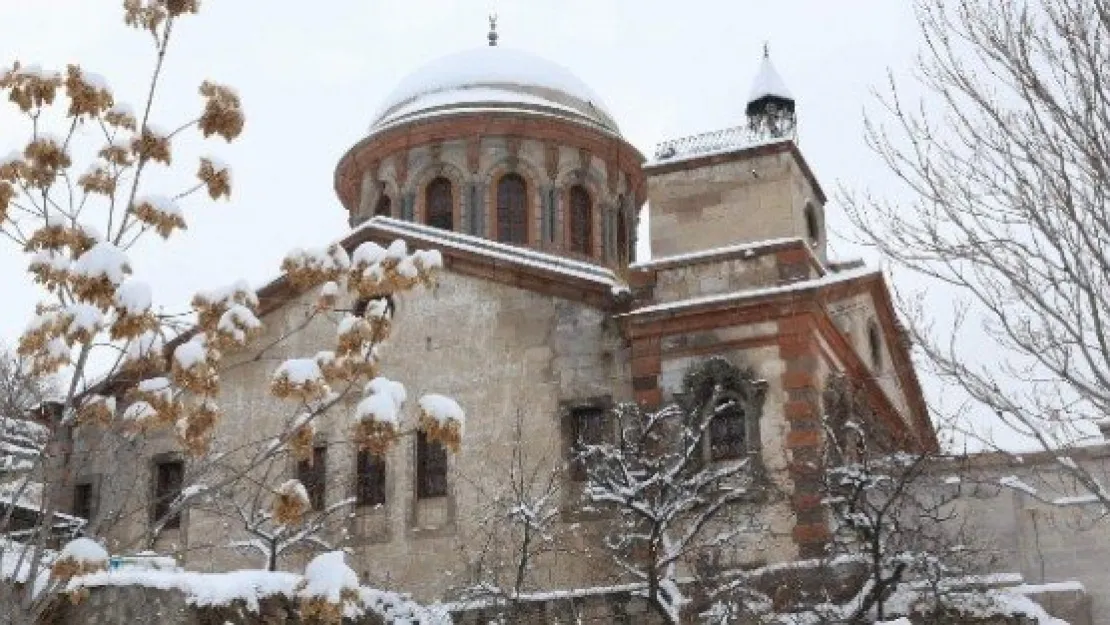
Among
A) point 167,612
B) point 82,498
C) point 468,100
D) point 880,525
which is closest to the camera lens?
point 167,612

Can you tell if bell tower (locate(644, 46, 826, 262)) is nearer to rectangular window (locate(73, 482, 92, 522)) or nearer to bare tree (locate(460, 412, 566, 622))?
bare tree (locate(460, 412, 566, 622))

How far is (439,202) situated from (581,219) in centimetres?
272

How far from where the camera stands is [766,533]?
19266mm

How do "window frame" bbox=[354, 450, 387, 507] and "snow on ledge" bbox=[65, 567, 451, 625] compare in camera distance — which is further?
"window frame" bbox=[354, 450, 387, 507]

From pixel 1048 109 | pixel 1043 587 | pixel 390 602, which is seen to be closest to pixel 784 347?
pixel 1043 587

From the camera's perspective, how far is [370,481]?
22297 mm

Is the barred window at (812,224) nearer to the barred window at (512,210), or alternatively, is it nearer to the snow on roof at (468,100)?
the barred window at (512,210)

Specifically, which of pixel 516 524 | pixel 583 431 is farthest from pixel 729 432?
pixel 516 524

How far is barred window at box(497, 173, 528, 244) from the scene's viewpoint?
28156 millimetres

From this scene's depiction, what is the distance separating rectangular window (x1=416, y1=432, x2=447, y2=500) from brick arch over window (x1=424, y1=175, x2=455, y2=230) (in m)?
7.28

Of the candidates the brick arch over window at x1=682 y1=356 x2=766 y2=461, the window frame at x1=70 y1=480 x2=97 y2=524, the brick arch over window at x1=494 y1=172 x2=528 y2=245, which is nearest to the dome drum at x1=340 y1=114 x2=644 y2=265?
the brick arch over window at x1=494 y1=172 x2=528 y2=245

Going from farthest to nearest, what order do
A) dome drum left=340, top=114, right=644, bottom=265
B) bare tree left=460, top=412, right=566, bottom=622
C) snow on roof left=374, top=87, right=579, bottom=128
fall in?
1. snow on roof left=374, top=87, right=579, bottom=128
2. dome drum left=340, top=114, right=644, bottom=265
3. bare tree left=460, top=412, right=566, bottom=622

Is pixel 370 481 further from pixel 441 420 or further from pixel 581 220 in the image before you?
pixel 441 420

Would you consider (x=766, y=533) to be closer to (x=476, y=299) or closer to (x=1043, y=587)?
(x=1043, y=587)
